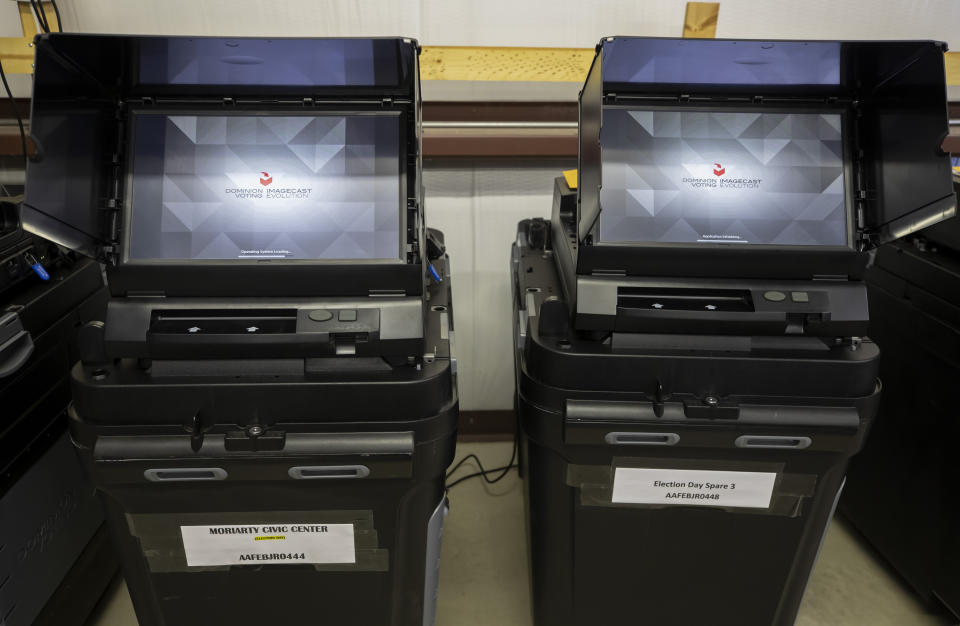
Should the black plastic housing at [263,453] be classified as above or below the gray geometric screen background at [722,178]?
below

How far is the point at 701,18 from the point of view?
1.50 m

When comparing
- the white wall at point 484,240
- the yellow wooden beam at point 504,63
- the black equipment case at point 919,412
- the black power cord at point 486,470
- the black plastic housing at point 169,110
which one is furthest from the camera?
the black power cord at point 486,470

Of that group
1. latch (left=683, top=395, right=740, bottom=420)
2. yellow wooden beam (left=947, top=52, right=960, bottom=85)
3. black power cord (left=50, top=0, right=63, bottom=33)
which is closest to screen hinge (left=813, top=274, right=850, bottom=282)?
latch (left=683, top=395, right=740, bottom=420)

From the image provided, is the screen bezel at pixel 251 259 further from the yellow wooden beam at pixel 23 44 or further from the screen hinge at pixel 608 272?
the yellow wooden beam at pixel 23 44

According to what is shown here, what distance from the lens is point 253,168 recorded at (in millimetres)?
979

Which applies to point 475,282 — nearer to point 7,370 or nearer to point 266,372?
point 266,372

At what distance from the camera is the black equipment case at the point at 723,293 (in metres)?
0.95

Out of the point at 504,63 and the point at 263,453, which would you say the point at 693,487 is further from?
the point at 504,63

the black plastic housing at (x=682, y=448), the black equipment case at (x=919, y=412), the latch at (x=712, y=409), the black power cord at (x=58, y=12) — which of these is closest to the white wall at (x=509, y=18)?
the black power cord at (x=58, y=12)

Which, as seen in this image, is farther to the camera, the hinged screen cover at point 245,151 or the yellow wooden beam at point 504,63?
the yellow wooden beam at point 504,63

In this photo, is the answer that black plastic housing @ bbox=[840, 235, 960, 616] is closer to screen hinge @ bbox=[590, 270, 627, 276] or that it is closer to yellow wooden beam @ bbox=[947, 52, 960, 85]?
yellow wooden beam @ bbox=[947, 52, 960, 85]

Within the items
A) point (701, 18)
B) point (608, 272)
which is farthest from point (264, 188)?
point (701, 18)

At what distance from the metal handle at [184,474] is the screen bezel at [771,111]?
68 centimetres

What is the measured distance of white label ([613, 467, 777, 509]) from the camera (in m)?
1.00
